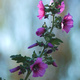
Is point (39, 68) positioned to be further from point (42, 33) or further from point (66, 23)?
point (66, 23)

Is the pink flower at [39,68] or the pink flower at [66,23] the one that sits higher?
the pink flower at [66,23]

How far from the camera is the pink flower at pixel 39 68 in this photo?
5.25ft

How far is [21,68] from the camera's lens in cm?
161

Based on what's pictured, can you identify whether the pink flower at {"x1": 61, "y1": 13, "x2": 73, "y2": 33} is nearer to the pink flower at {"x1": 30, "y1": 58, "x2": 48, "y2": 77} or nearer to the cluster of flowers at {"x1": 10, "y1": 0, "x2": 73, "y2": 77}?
the cluster of flowers at {"x1": 10, "y1": 0, "x2": 73, "y2": 77}

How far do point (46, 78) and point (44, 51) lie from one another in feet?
17.7

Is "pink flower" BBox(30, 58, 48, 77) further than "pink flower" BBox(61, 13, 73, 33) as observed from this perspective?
No

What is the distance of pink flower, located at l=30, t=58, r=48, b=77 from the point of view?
5.25ft

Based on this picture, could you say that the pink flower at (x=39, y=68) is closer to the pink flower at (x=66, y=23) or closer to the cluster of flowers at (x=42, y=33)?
the cluster of flowers at (x=42, y=33)

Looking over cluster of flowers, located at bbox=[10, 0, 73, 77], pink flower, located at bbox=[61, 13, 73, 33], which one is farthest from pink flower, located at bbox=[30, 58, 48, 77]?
pink flower, located at bbox=[61, 13, 73, 33]

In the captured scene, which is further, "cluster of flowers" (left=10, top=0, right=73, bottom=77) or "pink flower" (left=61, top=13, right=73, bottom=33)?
"pink flower" (left=61, top=13, right=73, bottom=33)

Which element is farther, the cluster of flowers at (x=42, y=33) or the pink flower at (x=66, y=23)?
the pink flower at (x=66, y=23)

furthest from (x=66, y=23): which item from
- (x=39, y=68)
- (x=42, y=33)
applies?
(x=39, y=68)

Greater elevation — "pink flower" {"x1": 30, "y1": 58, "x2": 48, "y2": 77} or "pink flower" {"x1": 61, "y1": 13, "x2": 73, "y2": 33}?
"pink flower" {"x1": 61, "y1": 13, "x2": 73, "y2": 33}

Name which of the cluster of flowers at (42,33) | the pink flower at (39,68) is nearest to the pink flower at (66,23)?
the cluster of flowers at (42,33)
